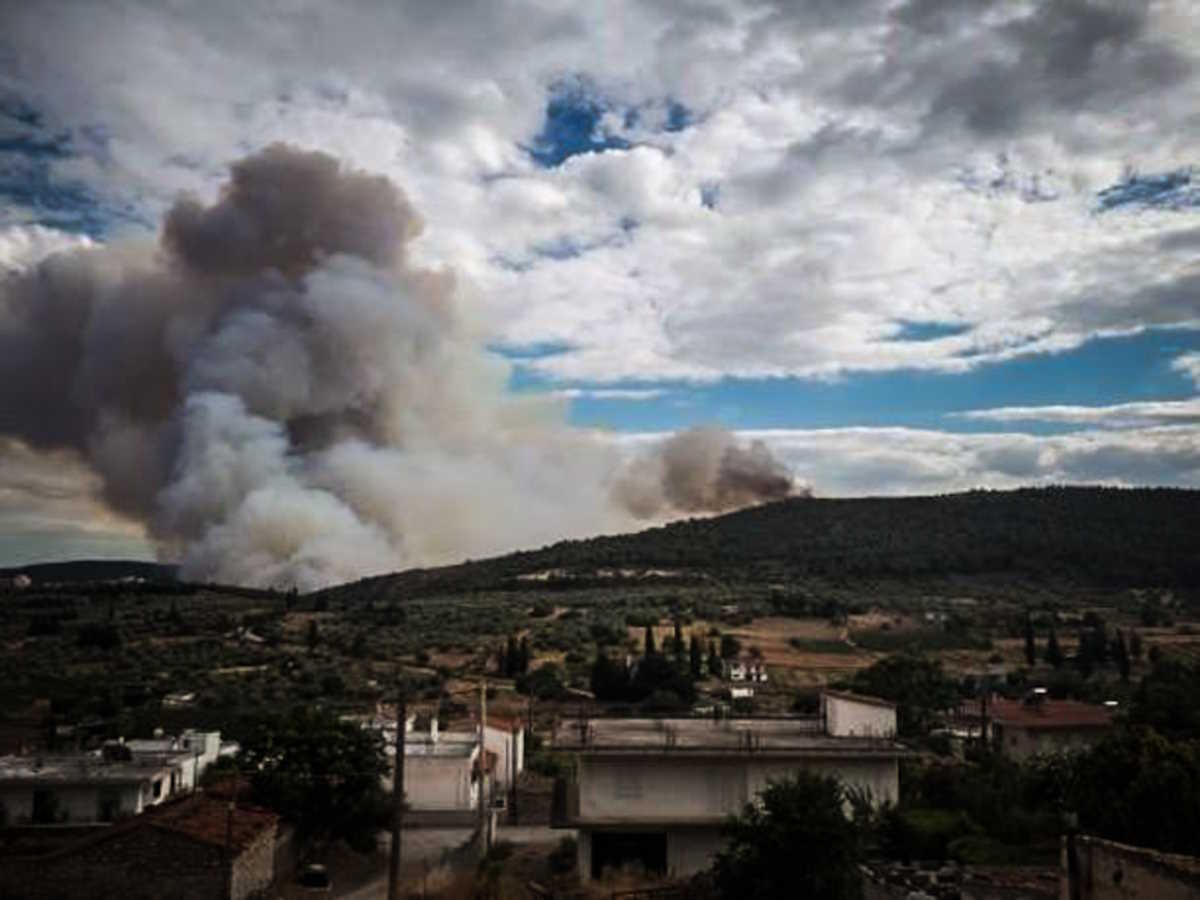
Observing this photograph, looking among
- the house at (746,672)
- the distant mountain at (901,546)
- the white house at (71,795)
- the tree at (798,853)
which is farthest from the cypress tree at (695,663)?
the distant mountain at (901,546)

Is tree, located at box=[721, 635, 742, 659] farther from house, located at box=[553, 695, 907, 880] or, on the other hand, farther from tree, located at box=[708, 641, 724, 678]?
house, located at box=[553, 695, 907, 880]

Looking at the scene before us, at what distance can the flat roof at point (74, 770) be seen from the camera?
2895cm

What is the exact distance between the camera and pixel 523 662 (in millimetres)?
55375

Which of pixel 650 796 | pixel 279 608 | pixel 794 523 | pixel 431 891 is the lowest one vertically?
pixel 431 891

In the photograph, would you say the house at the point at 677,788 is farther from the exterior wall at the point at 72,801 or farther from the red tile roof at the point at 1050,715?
the red tile roof at the point at 1050,715

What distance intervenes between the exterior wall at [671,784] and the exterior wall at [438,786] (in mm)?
8191

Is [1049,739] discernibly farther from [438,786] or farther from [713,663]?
[713,663]

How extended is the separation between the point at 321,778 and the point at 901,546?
3238 inches

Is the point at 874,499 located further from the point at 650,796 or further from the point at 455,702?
the point at 650,796

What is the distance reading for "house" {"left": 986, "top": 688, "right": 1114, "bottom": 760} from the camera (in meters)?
36.8

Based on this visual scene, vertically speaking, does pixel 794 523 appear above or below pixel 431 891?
above

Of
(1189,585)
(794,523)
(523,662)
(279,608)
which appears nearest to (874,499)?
(794,523)

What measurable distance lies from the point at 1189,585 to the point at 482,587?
5503 cm

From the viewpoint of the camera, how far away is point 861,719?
85.7 ft
